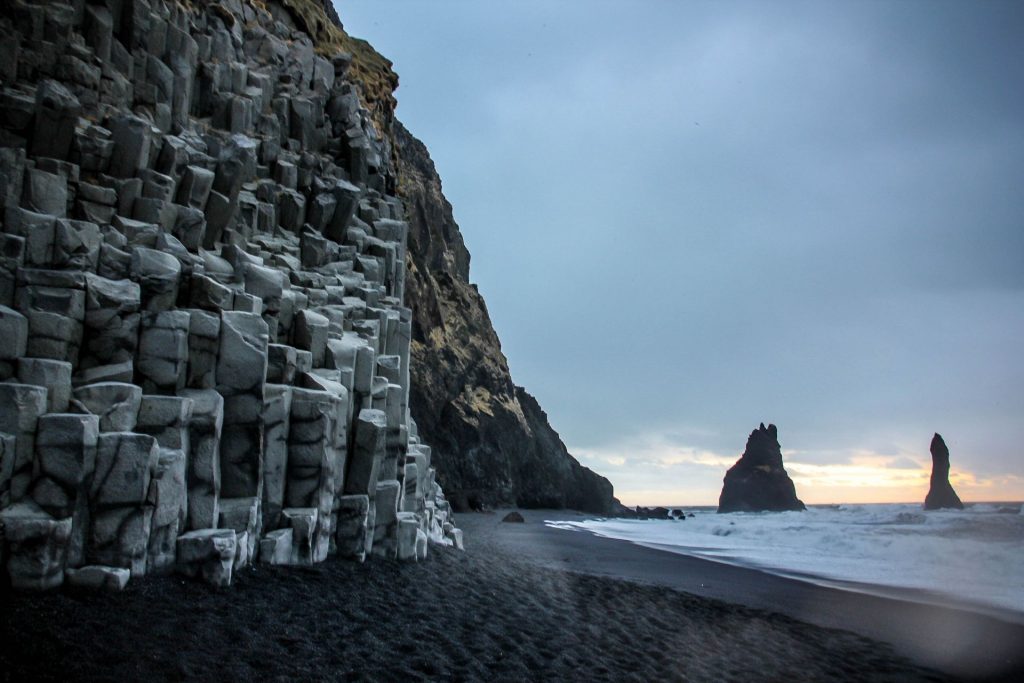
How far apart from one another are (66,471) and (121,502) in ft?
2.65

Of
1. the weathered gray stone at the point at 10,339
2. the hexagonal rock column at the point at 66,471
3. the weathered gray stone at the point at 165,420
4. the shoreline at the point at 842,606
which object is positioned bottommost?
the shoreline at the point at 842,606

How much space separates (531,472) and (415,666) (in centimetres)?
6138

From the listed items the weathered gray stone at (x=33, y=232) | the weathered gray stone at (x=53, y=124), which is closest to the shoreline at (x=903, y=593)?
the weathered gray stone at (x=33, y=232)

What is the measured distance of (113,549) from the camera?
9.30 metres

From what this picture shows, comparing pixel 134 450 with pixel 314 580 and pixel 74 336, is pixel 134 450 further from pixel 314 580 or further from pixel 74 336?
pixel 314 580

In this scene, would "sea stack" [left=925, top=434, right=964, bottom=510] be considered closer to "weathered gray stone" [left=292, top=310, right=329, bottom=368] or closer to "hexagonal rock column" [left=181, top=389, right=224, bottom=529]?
"weathered gray stone" [left=292, top=310, right=329, bottom=368]

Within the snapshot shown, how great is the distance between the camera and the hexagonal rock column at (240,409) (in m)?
11.7

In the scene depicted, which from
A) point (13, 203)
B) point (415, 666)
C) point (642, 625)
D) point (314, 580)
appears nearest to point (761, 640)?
point (642, 625)

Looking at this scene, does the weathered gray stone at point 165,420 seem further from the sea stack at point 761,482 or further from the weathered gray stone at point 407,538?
the sea stack at point 761,482

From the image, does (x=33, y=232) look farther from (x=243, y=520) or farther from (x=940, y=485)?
(x=940, y=485)

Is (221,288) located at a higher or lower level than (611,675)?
higher

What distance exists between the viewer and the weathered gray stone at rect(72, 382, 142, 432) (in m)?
9.82

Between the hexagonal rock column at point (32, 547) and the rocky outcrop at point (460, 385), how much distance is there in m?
42.5

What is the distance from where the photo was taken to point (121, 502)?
9367 mm
